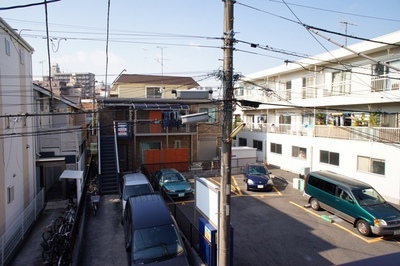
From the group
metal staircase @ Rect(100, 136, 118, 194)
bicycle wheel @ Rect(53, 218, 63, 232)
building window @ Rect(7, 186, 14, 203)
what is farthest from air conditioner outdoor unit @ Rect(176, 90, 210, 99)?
metal staircase @ Rect(100, 136, 118, 194)

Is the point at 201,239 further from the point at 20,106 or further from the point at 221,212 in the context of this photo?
the point at 20,106

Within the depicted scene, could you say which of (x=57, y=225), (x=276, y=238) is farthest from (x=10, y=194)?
(x=276, y=238)

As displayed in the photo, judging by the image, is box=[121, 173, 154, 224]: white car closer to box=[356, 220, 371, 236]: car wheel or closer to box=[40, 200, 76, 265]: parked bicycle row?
box=[40, 200, 76, 265]: parked bicycle row

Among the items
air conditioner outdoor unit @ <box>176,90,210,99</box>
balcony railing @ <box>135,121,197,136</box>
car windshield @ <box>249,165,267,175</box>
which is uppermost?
air conditioner outdoor unit @ <box>176,90,210,99</box>

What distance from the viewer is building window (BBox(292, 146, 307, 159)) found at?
67.3 ft

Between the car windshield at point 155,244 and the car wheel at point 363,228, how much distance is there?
24.1 feet

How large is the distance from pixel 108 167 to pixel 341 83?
16436 millimetres

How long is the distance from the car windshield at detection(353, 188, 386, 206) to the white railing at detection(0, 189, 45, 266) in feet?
41.5

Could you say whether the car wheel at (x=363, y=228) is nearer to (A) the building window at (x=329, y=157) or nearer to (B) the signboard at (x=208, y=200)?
(B) the signboard at (x=208, y=200)

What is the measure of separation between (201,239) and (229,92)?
4.49 metres

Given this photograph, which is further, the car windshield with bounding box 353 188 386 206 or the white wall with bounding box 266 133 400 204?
the white wall with bounding box 266 133 400 204

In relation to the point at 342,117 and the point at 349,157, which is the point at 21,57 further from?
the point at 342,117

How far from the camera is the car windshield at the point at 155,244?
7.13 meters

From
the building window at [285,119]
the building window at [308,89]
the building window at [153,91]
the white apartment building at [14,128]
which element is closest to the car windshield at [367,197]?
the building window at [308,89]
